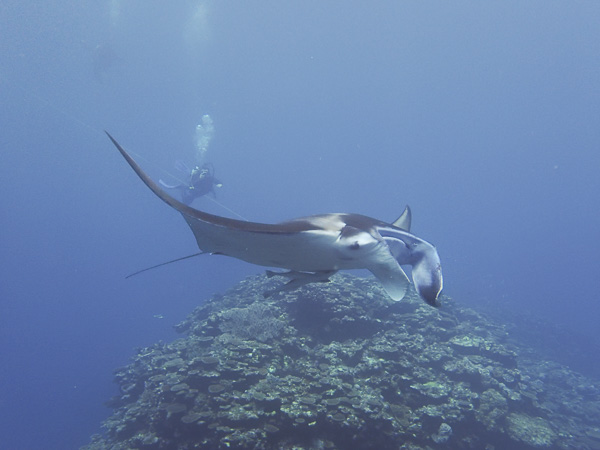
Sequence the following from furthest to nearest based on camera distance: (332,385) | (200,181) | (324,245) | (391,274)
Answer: (200,181) < (332,385) < (391,274) < (324,245)

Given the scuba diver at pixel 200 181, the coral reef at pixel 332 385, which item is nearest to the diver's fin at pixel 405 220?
the coral reef at pixel 332 385

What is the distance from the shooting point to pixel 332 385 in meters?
6.66

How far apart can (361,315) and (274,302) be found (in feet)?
9.39

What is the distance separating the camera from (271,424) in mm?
5789

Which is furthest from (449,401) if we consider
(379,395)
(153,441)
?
(153,441)

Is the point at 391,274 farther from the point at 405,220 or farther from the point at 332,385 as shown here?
the point at 332,385

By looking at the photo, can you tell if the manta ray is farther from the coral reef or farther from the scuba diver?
the scuba diver

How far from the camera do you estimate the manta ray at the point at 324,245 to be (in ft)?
6.16

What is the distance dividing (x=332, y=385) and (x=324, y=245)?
18.8ft

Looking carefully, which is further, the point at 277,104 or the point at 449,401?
the point at 277,104

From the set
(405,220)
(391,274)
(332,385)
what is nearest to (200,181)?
(332,385)

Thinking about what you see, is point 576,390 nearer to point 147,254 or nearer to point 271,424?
point 271,424

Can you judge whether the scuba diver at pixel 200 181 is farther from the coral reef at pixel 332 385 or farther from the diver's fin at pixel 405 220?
the diver's fin at pixel 405 220

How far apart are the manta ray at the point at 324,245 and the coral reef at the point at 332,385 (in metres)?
4.71
